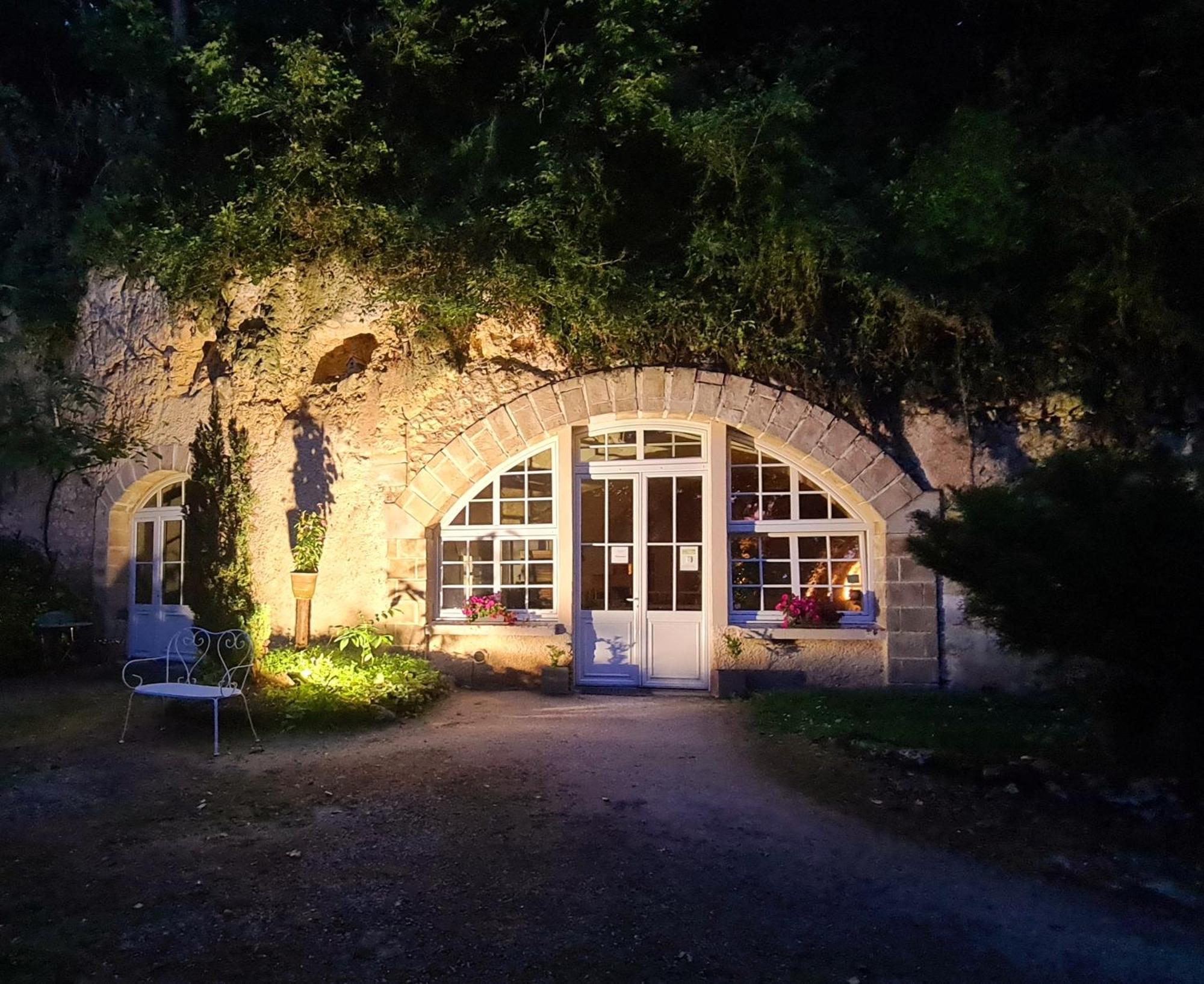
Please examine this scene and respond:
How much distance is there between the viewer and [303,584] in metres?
7.62

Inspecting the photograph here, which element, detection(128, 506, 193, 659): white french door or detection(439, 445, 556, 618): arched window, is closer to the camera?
detection(439, 445, 556, 618): arched window

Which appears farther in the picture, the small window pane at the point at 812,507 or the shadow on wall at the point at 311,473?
the shadow on wall at the point at 311,473

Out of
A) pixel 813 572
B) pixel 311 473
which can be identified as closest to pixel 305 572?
pixel 311 473

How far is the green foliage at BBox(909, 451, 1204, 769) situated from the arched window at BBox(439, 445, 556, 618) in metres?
4.22

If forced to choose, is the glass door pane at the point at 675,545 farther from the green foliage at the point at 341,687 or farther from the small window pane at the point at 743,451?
the green foliage at the point at 341,687

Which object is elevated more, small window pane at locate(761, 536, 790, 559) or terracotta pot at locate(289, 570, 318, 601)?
small window pane at locate(761, 536, 790, 559)

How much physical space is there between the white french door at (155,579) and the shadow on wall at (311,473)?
2.04 m

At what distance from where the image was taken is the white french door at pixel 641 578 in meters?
7.95

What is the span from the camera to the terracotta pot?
25.0 feet

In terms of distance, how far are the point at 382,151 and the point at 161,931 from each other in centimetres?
679

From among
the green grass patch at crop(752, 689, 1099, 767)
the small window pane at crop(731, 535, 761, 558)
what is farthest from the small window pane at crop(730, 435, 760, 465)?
the green grass patch at crop(752, 689, 1099, 767)

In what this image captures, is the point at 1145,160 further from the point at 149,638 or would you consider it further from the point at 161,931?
the point at 149,638

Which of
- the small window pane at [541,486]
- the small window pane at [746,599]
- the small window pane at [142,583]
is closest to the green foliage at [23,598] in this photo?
the small window pane at [142,583]

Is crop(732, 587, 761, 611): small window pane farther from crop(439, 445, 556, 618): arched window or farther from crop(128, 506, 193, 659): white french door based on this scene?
crop(128, 506, 193, 659): white french door
